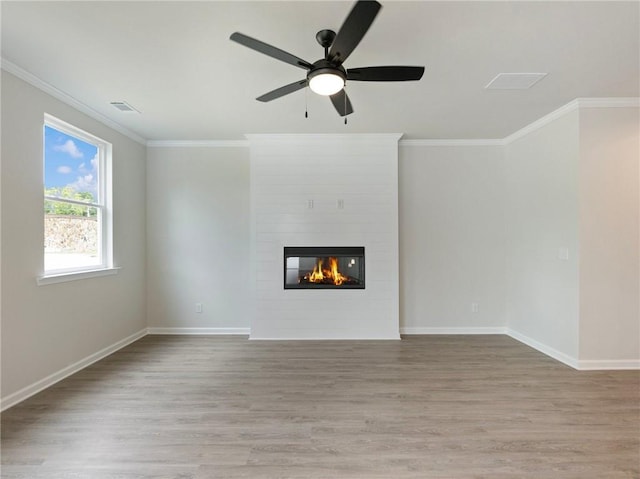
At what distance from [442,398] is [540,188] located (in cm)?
267

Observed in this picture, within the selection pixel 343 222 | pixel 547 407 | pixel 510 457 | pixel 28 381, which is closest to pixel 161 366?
pixel 28 381

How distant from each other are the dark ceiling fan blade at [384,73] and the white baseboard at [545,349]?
3.19 m

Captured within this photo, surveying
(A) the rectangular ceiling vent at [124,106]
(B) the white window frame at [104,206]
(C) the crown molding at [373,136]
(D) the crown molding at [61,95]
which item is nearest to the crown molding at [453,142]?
(C) the crown molding at [373,136]

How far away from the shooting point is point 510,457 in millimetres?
1924

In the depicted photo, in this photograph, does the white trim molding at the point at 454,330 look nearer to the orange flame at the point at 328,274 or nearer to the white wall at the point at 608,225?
the orange flame at the point at 328,274

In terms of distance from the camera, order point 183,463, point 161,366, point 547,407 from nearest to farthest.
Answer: point 183,463
point 547,407
point 161,366

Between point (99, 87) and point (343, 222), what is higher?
point (99, 87)

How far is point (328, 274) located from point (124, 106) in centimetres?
296

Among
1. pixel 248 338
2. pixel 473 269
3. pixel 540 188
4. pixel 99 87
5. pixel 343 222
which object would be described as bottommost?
pixel 248 338

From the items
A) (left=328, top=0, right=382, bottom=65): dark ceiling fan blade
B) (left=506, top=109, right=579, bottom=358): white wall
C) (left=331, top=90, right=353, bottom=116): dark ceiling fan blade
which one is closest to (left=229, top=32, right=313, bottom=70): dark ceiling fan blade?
(left=328, top=0, right=382, bottom=65): dark ceiling fan blade

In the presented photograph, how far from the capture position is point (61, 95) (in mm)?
2973

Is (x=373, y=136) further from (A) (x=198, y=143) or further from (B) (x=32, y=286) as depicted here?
(B) (x=32, y=286)

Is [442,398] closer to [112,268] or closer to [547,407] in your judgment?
→ [547,407]

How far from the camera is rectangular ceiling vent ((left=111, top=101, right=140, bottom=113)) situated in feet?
10.5
